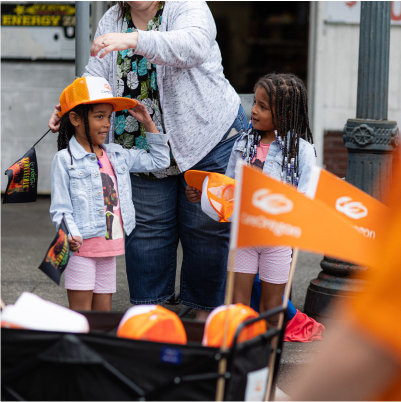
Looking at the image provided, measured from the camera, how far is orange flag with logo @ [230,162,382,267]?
5.36 feet

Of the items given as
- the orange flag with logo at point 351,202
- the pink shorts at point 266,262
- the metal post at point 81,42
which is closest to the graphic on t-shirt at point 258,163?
the pink shorts at point 266,262

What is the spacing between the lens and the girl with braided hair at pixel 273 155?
3.34 metres

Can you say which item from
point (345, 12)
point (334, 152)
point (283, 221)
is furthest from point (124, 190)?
point (345, 12)

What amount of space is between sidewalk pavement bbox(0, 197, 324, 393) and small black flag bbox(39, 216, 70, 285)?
149cm

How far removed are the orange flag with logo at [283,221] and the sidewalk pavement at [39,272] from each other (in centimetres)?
182

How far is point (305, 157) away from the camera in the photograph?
334cm

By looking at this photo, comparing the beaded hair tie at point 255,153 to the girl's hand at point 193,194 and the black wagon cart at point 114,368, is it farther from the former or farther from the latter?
the black wagon cart at point 114,368

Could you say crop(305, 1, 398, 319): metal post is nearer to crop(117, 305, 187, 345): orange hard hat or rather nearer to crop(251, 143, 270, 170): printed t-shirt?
crop(251, 143, 270, 170): printed t-shirt

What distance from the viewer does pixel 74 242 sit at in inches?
108

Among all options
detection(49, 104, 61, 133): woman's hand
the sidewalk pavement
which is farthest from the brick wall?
detection(49, 104, 61, 133): woman's hand

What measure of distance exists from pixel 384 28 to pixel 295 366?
219 cm

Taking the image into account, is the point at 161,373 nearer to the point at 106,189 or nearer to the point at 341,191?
the point at 341,191

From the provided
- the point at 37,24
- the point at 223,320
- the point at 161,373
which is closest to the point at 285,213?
the point at 223,320

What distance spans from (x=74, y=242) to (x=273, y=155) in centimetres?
123
